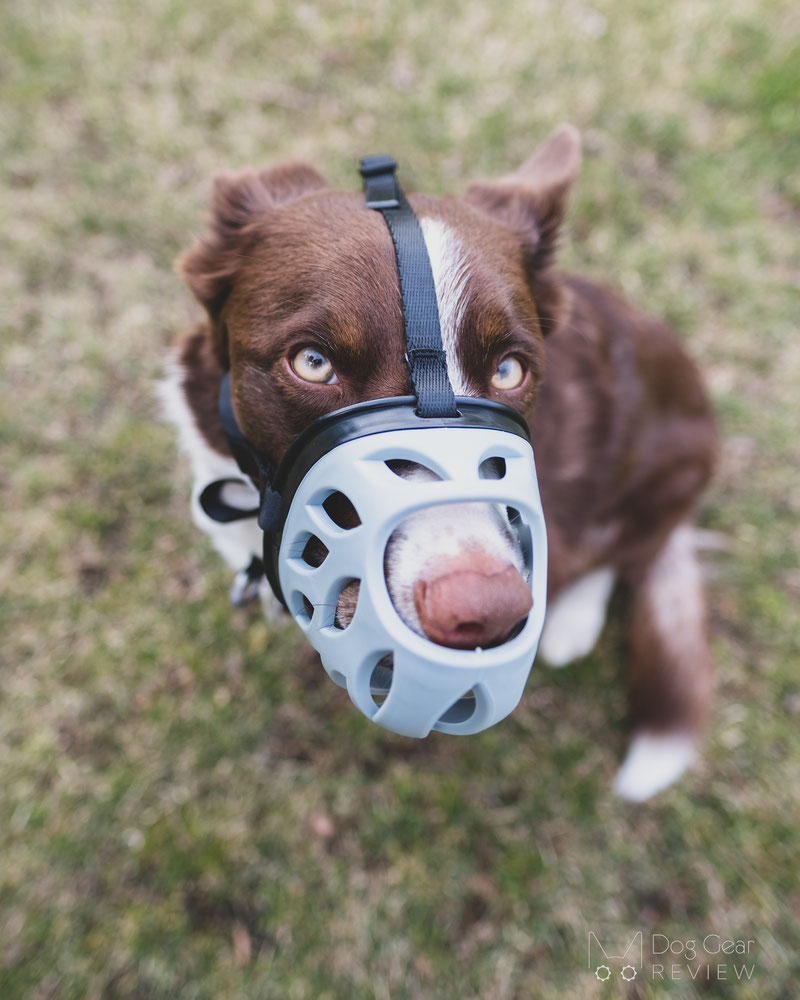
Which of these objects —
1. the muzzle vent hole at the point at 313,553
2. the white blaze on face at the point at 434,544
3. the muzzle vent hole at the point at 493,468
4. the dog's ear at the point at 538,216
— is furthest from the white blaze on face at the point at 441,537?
the dog's ear at the point at 538,216

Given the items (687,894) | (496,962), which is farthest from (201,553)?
(687,894)

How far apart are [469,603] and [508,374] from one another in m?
0.62

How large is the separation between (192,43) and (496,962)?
14.8 ft

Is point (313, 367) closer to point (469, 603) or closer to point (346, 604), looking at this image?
point (346, 604)

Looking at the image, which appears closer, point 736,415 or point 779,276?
point 736,415

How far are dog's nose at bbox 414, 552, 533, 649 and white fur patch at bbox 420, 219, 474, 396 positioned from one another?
1.39ft

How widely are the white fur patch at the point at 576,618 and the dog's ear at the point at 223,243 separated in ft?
5.81

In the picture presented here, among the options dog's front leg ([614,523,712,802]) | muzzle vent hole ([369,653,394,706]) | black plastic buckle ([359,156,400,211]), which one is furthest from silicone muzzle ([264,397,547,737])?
dog's front leg ([614,523,712,802])

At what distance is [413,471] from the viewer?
1.34 meters

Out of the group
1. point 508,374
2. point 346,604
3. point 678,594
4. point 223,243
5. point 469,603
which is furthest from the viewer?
point 678,594

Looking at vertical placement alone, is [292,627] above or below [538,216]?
below

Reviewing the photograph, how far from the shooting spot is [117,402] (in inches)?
119

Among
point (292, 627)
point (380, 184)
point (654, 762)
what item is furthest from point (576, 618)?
point (380, 184)

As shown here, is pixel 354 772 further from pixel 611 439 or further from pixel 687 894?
pixel 611 439
